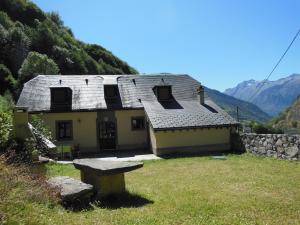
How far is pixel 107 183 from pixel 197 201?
8.42 feet

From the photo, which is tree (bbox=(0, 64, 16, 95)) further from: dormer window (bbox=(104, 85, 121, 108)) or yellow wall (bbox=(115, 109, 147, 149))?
yellow wall (bbox=(115, 109, 147, 149))

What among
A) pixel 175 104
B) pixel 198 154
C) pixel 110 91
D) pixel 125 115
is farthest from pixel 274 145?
pixel 110 91

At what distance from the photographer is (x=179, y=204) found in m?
9.23

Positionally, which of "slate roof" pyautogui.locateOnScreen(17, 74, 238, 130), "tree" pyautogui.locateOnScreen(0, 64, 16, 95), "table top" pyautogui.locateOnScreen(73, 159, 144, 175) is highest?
"tree" pyautogui.locateOnScreen(0, 64, 16, 95)

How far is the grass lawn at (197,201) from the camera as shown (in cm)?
747

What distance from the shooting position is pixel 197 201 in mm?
9547

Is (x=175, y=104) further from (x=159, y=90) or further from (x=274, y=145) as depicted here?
(x=274, y=145)

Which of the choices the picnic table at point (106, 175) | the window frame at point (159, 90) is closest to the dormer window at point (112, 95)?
the window frame at point (159, 90)

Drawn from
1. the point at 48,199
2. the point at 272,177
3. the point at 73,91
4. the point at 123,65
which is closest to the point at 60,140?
the point at 73,91

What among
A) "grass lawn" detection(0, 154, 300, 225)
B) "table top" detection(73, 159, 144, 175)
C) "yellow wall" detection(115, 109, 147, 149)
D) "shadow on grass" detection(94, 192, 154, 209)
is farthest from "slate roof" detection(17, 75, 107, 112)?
"shadow on grass" detection(94, 192, 154, 209)

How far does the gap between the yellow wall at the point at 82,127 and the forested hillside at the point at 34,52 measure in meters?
21.7

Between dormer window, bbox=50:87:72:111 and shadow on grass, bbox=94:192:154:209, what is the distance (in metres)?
16.2

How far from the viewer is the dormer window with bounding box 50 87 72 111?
2556cm

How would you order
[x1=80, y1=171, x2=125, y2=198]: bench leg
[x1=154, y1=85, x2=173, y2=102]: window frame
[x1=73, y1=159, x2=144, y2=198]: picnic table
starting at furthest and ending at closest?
[x1=154, y1=85, x2=173, y2=102]: window frame → [x1=80, y1=171, x2=125, y2=198]: bench leg → [x1=73, y1=159, x2=144, y2=198]: picnic table
